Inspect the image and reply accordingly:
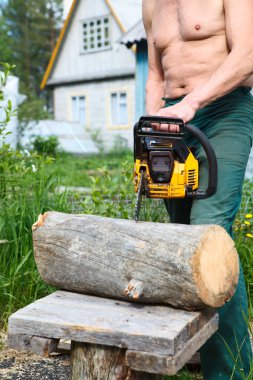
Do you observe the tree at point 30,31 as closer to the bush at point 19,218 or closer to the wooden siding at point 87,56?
the wooden siding at point 87,56

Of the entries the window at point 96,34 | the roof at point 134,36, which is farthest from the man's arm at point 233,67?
the window at point 96,34

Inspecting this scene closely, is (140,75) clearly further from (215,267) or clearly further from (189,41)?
(215,267)

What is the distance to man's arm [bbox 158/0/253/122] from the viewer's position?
258cm

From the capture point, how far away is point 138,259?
234cm

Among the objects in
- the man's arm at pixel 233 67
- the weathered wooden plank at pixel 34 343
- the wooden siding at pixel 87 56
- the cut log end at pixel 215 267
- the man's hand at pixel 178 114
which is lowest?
the weathered wooden plank at pixel 34 343

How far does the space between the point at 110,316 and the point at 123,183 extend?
6.79 ft

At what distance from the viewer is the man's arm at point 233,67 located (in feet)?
8.45

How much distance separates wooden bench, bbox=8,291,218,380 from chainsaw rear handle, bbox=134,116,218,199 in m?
0.48

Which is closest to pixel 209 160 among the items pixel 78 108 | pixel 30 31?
pixel 78 108

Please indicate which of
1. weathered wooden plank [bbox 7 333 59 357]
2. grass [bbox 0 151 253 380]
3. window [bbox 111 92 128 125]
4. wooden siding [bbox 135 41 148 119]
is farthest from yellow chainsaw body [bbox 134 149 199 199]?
window [bbox 111 92 128 125]

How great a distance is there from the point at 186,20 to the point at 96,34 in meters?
18.1

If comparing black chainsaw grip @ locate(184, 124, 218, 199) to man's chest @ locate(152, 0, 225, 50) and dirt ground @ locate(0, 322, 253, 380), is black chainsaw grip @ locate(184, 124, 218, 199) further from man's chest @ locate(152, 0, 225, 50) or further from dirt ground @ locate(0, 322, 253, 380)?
dirt ground @ locate(0, 322, 253, 380)

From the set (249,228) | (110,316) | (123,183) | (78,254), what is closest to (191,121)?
(78,254)

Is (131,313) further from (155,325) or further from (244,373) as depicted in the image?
(244,373)
